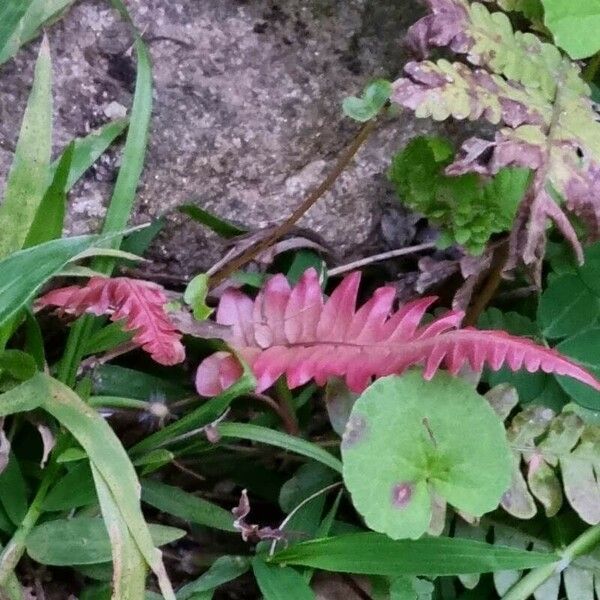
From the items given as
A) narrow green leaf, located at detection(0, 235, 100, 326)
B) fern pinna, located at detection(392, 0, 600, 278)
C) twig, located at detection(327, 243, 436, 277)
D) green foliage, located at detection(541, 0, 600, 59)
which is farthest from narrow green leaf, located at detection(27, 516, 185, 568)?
green foliage, located at detection(541, 0, 600, 59)

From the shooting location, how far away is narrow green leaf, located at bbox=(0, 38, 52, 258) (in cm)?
75

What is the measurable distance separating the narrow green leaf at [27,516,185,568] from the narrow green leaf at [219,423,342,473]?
15cm

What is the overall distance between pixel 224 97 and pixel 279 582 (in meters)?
0.52

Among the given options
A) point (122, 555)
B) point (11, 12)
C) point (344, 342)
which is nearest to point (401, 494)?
point (344, 342)

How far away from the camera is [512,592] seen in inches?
35.0

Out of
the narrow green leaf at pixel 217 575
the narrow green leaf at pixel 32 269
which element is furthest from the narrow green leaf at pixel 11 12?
the narrow green leaf at pixel 217 575

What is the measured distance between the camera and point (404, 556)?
31.4 inches

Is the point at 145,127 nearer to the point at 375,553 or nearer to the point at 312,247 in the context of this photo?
the point at 312,247

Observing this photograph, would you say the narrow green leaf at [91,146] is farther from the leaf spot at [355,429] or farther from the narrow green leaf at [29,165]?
the leaf spot at [355,429]

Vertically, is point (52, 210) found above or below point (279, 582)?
above

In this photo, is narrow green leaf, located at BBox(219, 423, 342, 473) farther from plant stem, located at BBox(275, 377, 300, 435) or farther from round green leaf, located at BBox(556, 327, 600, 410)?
round green leaf, located at BBox(556, 327, 600, 410)

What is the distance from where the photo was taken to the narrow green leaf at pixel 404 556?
2.59 ft

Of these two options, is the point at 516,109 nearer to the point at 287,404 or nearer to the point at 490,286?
the point at 490,286

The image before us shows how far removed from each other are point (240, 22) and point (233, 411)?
1.41 feet
